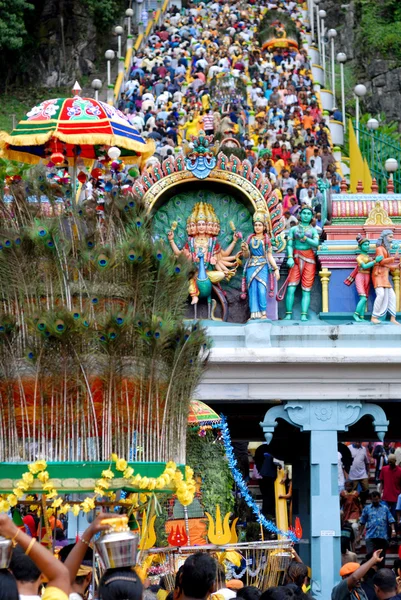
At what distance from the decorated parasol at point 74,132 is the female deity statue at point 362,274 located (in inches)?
149

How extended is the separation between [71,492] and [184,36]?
119 feet

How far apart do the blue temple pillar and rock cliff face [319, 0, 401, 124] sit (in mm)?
38308

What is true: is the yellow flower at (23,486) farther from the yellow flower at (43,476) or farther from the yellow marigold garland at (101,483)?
the yellow flower at (43,476)

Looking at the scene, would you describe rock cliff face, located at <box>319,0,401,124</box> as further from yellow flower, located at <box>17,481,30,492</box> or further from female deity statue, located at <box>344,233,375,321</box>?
yellow flower, located at <box>17,481,30,492</box>

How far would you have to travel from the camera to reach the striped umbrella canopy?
14758mm

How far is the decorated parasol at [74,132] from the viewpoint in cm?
1474

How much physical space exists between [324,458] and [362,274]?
102 inches

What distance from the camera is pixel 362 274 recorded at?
18047 millimetres

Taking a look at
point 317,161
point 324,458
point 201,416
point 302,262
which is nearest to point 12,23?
point 317,161

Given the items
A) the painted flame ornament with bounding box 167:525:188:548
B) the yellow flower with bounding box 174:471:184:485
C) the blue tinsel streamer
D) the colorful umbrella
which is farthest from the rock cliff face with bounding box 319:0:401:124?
the yellow flower with bounding box 174:471:184:485

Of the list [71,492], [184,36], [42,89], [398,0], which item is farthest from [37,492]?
[398,0]

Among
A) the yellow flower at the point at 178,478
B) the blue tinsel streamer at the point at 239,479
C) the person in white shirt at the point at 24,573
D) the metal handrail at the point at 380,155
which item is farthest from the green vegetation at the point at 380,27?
the person in white shirt at the point at 24,573

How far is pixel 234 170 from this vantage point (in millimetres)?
18406

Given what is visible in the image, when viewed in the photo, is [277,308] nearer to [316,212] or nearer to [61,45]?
[316,212]
